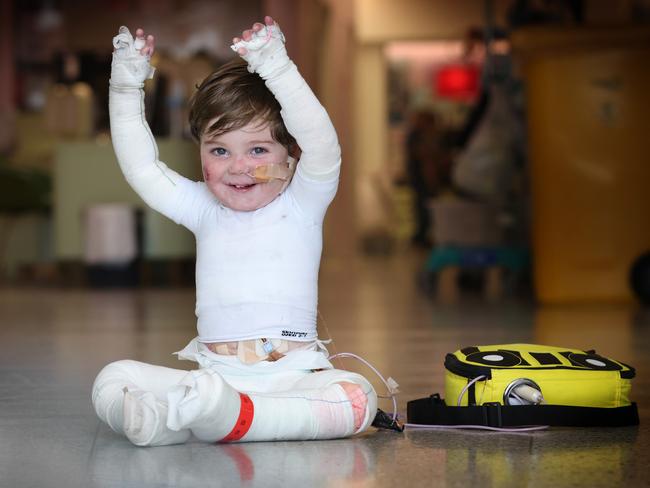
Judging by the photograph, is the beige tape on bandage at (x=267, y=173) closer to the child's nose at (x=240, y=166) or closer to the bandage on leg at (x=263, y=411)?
the child's nose at (x=240, y=166)

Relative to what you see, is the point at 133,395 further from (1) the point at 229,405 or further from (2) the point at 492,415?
(2) the point at 492,415

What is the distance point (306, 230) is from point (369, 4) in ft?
40.2

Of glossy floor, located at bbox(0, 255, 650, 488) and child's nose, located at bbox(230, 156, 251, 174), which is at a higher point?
child's nose, located at bbox(230, 156, 251, 174)

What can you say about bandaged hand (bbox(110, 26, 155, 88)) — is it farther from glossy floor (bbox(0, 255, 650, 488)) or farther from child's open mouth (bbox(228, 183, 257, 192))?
glossy floor (bbox(0, 255, 650, 488))

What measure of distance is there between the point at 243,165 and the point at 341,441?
0.51m

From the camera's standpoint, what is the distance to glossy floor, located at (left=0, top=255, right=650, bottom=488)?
1.56m

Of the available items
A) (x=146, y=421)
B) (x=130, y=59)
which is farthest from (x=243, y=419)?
(x=130, y=59)

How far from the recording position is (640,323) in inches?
152

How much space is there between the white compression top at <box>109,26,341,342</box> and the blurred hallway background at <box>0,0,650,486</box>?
0.88 ft

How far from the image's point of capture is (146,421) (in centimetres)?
173

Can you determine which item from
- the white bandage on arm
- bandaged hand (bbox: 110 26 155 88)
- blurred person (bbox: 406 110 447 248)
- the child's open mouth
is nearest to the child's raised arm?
bandaged hand (bbox: 110 26 155 88)

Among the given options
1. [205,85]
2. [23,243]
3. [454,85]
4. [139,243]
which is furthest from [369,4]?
[205,85]

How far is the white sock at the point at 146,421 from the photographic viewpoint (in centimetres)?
173

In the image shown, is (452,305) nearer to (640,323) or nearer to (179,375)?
(640,323)
